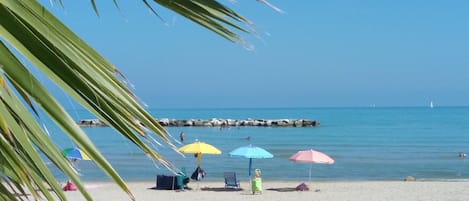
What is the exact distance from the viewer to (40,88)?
66 centimetres

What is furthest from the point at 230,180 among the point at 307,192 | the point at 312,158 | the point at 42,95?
the point at 42,95

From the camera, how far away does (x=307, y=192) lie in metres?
19.1

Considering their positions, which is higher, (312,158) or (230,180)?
(312,158)

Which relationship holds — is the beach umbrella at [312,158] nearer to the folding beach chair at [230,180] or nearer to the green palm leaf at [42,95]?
the folding beach chair at [230,180]

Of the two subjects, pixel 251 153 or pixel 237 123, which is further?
pixel 237 123

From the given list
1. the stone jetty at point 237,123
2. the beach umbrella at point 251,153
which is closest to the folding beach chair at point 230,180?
the beach umbrella at point 251,153

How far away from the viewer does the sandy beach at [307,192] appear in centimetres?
1750

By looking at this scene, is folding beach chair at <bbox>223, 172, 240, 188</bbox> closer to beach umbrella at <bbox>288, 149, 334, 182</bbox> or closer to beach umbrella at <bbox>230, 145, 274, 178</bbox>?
beach umbrella at <bbox>230, 145, 274, 178</bbox>

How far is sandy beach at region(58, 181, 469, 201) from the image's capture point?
1750 centimetres

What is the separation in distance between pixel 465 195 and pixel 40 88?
18.8m

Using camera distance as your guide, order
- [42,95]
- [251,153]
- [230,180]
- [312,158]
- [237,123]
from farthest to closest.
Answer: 1. [237,123]
2. [230,180]
3. [251,153]
4. [312,158]
5. [42,95]

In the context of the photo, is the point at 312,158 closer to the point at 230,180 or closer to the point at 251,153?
the point at 251,153

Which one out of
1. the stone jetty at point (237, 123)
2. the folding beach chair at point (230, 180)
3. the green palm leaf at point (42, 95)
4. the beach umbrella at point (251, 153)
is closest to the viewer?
the green palm leaf at point (42, 95)

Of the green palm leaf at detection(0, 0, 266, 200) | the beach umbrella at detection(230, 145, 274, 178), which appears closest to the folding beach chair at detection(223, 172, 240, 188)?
the beach umbrella at detection(230, 145, 274, 178)
